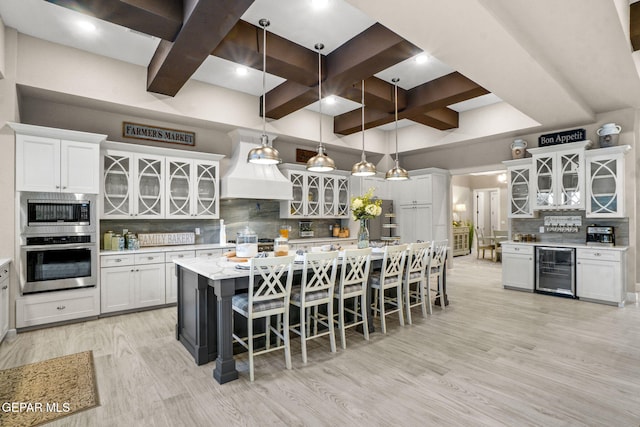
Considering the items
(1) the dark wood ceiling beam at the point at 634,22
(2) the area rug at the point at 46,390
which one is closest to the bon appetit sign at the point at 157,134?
(2) the area rug at the point at 46,390

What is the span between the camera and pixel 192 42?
312 centimetres

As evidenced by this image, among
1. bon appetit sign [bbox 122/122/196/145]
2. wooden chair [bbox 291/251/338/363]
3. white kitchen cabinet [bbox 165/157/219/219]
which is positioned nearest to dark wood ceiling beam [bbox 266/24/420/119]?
white kitchen cabinet [bbox 165/157/219/219]

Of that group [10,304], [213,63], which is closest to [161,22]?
[213,63]

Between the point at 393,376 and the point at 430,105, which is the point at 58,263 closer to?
the point at 393,376

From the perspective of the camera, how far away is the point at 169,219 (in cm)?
507

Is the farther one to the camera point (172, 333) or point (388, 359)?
point (172, 333)

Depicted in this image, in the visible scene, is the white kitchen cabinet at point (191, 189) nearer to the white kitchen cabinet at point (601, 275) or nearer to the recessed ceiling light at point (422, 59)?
the recessed ceiling light at point (422, 59)

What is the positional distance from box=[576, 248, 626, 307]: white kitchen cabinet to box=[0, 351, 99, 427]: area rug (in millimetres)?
6116

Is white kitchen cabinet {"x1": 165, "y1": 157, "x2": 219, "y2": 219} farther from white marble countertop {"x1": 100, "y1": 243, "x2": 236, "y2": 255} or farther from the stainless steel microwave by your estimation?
the stainless steel microwave

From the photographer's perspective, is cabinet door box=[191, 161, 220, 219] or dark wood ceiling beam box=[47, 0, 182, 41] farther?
cabinet door box=[191, 161, 220, 219]

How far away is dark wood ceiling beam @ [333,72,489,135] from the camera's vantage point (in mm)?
4668

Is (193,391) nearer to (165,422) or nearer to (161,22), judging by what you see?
A: (165,422)

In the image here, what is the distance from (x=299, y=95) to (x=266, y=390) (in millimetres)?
3628

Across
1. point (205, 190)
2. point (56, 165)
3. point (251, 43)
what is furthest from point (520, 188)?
point (56, 165)
